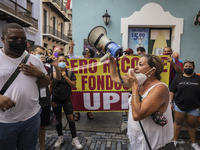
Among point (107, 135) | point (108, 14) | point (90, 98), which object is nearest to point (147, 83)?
point (107, 135)

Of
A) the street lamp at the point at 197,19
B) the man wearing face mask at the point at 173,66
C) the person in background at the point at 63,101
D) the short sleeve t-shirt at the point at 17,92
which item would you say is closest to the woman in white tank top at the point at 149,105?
the short sleeve t-shirt at the point at 17,92

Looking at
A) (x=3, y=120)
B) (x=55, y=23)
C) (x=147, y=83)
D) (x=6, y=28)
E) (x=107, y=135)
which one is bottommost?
(x=107, y=135)

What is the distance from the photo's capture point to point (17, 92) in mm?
1726

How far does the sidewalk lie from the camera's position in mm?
3221

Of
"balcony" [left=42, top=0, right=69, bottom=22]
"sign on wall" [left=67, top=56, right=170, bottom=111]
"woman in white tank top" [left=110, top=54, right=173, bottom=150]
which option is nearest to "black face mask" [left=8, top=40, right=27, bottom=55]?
"woman in white tank top" [left=110, top=54, right=173, bottom=150]

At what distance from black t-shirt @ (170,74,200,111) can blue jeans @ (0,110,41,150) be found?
9.14 feet

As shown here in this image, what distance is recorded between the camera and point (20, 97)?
1749 millimetres

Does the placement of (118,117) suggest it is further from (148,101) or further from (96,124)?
(148,101)

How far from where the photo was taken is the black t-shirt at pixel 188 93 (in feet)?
10.2

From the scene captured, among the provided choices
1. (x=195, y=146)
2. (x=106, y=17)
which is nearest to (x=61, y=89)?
(x=195, y=146)

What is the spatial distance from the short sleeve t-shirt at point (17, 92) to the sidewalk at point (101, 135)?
173 cm

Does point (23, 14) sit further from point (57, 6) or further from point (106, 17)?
point (106, 17)

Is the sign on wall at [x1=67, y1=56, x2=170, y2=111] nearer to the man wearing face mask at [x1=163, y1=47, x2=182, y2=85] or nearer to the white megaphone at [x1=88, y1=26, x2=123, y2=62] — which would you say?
the man wearing face mask at [x1=163, y1=47, x2=182, y2=85]

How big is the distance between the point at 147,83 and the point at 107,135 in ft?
7.54
